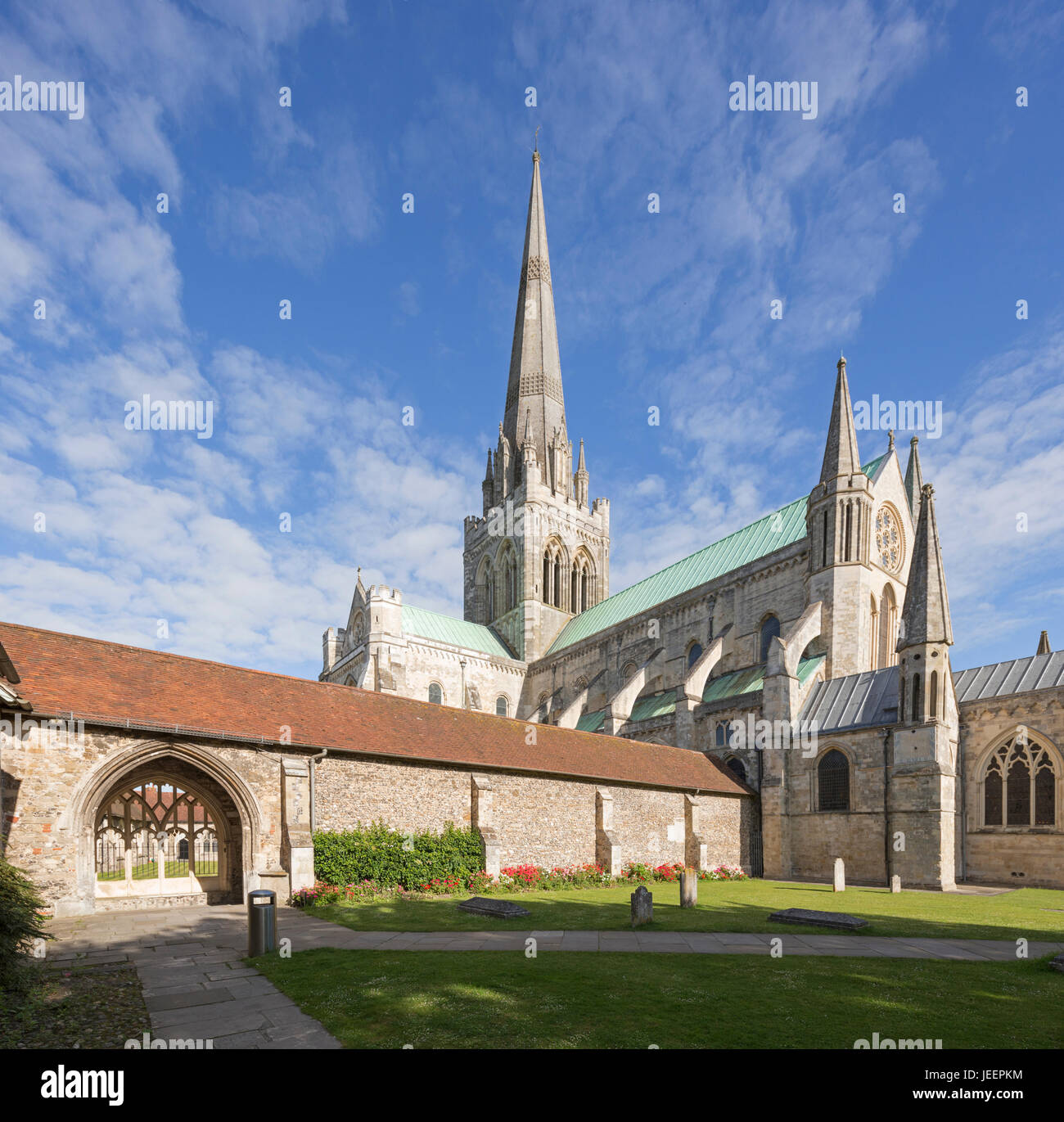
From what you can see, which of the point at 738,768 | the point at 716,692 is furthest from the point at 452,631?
the point at 738,768

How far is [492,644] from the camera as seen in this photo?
50406 mm

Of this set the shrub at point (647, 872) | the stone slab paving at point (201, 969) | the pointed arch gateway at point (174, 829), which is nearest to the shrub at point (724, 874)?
the shrub at point (647, 872)

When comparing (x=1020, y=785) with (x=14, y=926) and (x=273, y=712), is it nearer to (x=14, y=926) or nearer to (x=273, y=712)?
(x=273, y=712)

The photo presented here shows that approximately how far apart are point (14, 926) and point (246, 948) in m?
3.64

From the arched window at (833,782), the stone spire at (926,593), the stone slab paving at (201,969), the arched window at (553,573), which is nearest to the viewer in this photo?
the stone slab paving at (201,969)

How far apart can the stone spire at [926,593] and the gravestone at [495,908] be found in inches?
660

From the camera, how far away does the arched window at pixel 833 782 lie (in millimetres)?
23906

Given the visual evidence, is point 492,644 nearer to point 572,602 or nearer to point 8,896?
point 572,602

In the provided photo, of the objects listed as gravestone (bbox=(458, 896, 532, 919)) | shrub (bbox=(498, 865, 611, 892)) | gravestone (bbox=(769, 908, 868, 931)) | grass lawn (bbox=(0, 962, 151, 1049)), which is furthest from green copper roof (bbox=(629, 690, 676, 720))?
grass lawn (bbox=(0, 962, 151, 1049))

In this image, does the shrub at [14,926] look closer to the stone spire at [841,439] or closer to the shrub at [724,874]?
the shrub at [724,874]

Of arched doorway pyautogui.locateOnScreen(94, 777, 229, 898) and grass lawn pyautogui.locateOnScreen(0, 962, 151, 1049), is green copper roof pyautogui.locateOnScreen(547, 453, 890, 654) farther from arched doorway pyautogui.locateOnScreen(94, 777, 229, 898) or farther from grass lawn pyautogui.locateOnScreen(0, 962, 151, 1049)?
grass lawn pyautogui.locateOnScreen(0, 962, 151, 1049)

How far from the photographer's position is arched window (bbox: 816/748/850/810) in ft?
78.4

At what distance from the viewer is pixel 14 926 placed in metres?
7.20
